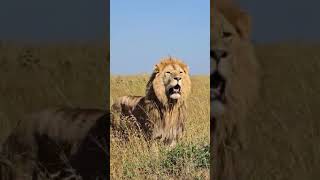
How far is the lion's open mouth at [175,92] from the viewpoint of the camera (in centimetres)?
605

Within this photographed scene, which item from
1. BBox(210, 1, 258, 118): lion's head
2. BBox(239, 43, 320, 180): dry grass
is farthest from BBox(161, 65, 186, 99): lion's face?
BBox(210, 1, 258, 118): lion's head

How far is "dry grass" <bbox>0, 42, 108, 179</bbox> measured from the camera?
4375 mm

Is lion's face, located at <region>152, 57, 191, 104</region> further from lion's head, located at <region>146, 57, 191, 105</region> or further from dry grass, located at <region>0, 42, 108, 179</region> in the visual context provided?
dry grass, located at <region>0, 42, 108, 179</region>

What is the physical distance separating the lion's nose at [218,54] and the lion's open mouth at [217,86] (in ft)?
0.34

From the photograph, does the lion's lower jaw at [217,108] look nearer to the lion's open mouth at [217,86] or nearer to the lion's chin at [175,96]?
the lion's open mouth at [217,86]

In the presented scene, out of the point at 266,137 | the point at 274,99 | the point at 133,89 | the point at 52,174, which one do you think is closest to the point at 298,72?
the point at 274,99

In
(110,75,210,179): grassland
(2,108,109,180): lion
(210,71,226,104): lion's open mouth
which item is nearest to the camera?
(2,108,109,180): lion

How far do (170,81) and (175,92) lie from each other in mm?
215

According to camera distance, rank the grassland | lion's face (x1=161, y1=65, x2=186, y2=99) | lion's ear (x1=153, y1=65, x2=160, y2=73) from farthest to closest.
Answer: lion's ear (x1=153, y1=65, x2=160, y2=73)
lion's face (x1=161, y1=65, x2=186, y2=99)
the grassland

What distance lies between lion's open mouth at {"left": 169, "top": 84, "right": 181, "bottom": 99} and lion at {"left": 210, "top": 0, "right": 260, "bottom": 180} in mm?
1974

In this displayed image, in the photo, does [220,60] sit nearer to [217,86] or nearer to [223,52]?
[223,52]

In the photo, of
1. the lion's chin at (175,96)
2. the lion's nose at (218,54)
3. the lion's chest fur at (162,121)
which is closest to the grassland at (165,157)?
the lion's chest fur at (162,121)

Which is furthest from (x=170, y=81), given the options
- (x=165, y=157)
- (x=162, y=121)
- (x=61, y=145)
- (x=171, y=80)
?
(x=61, y=145)

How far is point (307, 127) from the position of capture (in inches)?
173
